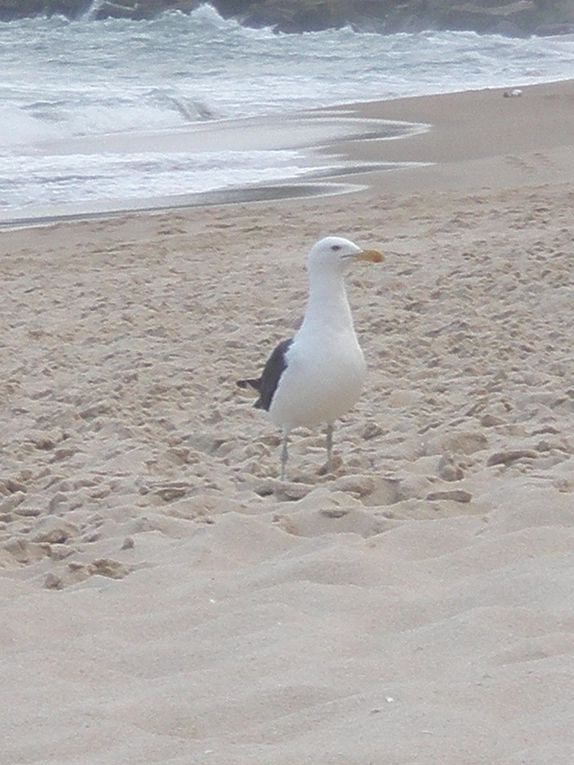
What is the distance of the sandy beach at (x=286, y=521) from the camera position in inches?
114

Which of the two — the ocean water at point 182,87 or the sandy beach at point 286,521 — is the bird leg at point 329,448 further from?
the ocean water at point 182,87

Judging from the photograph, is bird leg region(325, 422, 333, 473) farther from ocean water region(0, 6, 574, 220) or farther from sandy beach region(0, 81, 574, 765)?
ocean water region(0, 6, 574, 220)

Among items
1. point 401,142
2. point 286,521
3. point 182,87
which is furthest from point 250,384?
point 182,87

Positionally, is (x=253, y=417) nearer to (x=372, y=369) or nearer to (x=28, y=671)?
(x=372, y=369)

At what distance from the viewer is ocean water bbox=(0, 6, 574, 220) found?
15969mm

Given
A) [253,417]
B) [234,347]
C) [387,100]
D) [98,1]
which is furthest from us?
[98,1]

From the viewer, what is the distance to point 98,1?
4541cm

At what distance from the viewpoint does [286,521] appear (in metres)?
4.35

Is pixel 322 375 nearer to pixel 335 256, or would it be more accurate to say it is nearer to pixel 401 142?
pixel 335 256

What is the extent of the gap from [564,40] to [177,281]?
3034cm

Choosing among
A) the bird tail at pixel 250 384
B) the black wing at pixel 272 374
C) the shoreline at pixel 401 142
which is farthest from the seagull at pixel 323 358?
the shoreline at pixel 401 142


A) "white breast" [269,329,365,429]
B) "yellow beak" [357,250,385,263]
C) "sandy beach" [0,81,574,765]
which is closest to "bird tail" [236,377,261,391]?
"sandy beach" [0,81,574,765]

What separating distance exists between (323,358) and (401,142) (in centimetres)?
1384

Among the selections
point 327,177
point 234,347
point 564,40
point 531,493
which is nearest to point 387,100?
point 327,177
